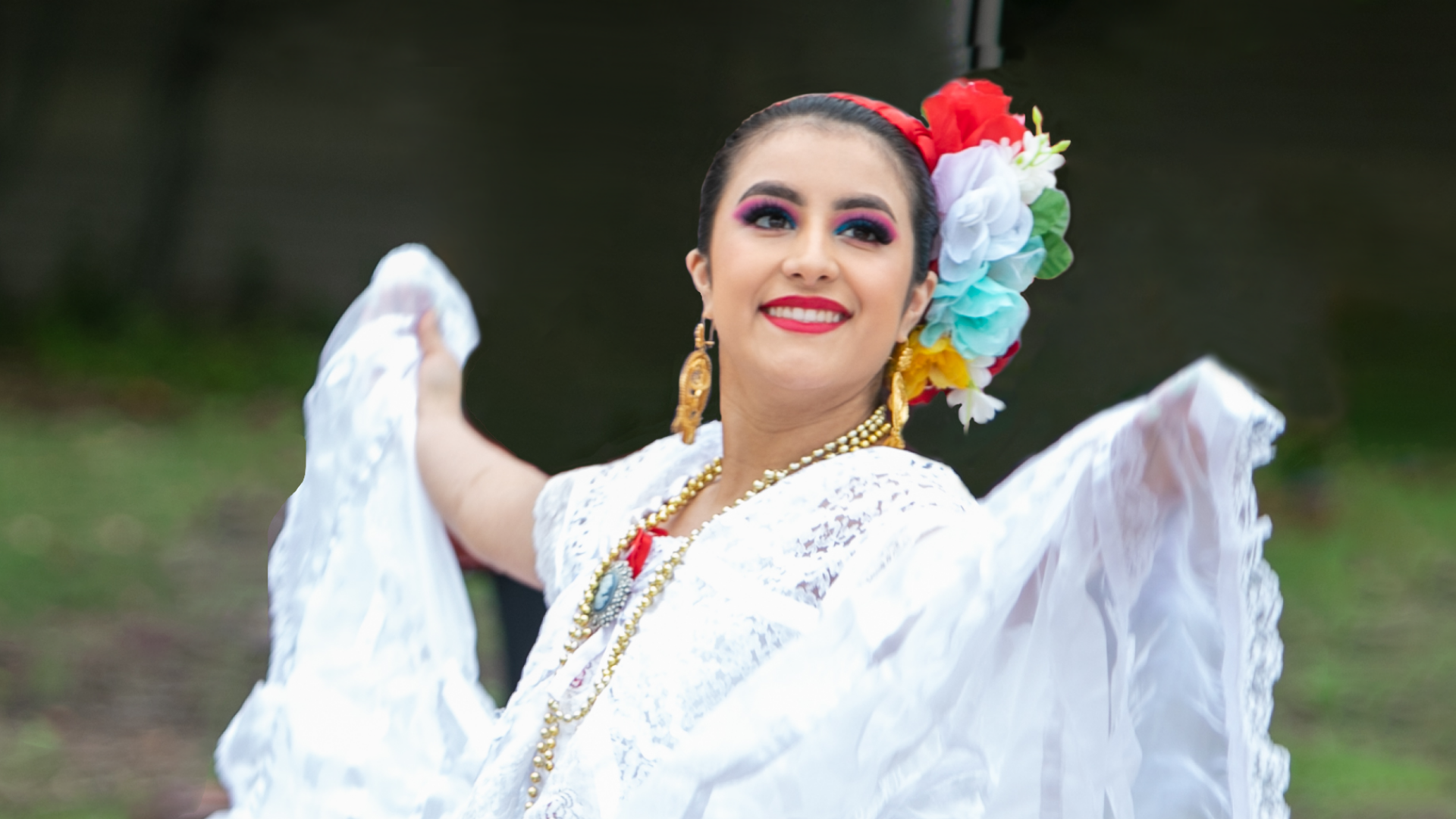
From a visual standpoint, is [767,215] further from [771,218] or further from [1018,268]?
[1018,268]

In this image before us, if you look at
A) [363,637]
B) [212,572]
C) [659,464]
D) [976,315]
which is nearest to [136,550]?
[212,572]

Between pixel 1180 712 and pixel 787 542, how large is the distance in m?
0.41

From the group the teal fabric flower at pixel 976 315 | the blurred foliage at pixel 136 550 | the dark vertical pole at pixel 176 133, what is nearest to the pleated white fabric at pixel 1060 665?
the teal fabric flower at pixel 976 315

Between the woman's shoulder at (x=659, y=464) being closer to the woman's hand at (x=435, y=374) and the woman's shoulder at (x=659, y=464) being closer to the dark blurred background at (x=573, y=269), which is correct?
the woman's hand at (x=435, y=374)

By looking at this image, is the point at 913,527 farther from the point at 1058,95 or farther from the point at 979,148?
the point at 1058,95

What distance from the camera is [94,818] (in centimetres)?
326

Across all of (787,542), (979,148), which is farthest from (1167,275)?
(787,542)

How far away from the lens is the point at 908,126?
1525mm

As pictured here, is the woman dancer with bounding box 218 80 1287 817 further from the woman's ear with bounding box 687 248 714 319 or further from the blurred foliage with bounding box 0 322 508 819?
the blurred foliage with bounding box 0 322 508 819

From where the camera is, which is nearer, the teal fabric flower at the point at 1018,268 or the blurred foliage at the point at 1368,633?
the teal fabric flower at the point at 1018,268

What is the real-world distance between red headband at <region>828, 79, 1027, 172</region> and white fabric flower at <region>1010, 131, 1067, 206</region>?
20mm

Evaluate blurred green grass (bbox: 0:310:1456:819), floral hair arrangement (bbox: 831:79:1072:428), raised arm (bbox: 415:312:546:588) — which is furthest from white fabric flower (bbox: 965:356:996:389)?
blurred green grass (bbox: 0:310:1456:819)

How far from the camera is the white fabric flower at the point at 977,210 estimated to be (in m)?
1.52

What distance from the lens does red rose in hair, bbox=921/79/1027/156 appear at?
1558mm
